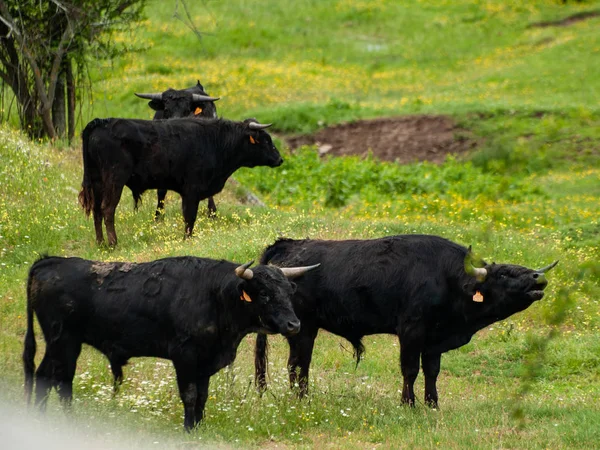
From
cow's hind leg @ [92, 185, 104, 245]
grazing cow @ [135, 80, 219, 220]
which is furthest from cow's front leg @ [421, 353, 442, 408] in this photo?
grazing cow @ [135, 80, 219, 220]

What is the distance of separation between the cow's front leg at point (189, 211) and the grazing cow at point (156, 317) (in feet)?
21.0

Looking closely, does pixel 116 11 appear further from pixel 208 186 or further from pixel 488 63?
pixel 488 63

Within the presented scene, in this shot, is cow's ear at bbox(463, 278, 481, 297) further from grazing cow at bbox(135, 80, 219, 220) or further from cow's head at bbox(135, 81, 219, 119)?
cow's head at bbox(135, 81, 219, 119)

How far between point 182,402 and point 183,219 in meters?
7.42

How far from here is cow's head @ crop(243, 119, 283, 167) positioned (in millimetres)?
16922

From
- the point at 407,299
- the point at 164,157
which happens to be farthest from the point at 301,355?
the point at 164,157

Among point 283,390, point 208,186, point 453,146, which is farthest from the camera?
point 453,146

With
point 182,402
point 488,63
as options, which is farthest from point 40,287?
point 488,63

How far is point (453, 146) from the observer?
27.8 meters

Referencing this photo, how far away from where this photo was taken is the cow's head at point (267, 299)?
9.30 meters

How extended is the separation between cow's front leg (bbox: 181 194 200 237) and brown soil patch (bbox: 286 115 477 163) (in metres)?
11.7

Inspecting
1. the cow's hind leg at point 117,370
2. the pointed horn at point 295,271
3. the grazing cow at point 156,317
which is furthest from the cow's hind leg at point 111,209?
the pointed horn at point 295,271

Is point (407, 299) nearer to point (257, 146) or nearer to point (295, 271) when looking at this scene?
point (295, 271)

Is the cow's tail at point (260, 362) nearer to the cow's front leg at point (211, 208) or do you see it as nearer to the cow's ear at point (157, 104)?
the cow's front leg at point (211, 208)
